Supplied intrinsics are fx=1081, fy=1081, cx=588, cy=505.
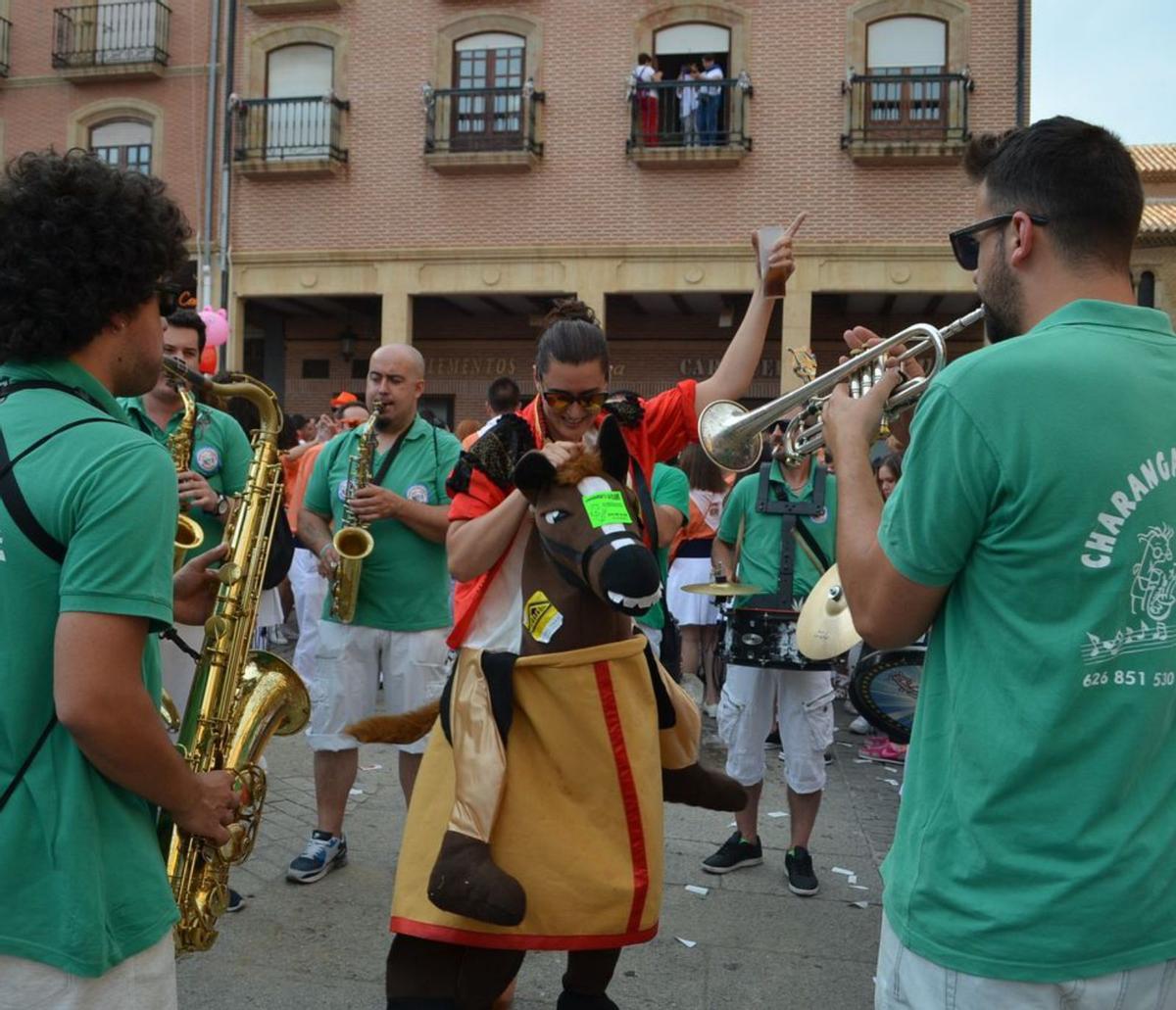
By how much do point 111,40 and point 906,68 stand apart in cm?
1371

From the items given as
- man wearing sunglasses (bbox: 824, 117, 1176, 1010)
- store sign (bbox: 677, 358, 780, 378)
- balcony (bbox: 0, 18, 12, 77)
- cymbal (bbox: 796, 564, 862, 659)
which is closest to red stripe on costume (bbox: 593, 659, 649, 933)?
man wearing sunglasses (bbox: 824, 117, 1176, 1010)

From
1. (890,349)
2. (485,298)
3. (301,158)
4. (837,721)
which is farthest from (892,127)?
(890,349)

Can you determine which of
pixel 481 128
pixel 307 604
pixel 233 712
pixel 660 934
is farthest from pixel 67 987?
pixel 481 128

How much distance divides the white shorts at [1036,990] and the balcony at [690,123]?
1614 cm

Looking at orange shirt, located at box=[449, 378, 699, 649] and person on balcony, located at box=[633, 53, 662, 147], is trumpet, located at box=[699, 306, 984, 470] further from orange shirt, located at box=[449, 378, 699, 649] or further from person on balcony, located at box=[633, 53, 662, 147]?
person on balcony, located at box=[633, 53, 662, 147]

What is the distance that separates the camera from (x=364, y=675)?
4820 millimetres

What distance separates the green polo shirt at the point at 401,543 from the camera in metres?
4.76

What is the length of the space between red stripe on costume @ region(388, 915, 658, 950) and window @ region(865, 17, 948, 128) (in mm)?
16142

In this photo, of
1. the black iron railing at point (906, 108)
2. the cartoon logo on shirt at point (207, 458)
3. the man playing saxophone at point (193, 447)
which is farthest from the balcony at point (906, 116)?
the cartoon logo on shirt at point (207, 458)

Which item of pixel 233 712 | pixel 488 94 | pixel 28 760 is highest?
pixel 488 94

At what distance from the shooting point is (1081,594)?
5.79 feet

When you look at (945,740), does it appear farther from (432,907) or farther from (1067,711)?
(432,907)

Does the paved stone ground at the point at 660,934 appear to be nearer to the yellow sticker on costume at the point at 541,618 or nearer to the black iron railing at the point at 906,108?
the yellow sticker on costume at the point at 541,618

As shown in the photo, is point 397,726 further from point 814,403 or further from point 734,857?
point 734,857
